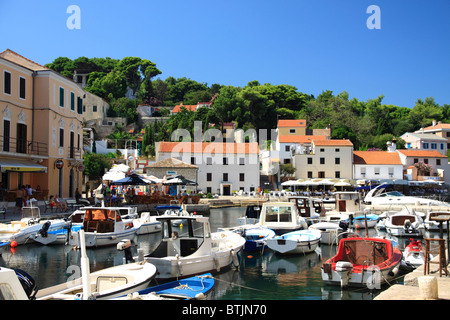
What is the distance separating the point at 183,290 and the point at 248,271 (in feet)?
18.3

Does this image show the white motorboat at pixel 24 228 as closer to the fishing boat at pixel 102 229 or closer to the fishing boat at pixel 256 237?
the fishing boat at pixel 102 229

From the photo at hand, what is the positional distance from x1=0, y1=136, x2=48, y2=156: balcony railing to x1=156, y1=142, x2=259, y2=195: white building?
73.0 ft

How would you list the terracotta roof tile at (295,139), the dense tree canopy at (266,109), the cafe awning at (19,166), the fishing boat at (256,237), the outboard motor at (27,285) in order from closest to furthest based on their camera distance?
the outboard motor at (27,285), the fishing boat at (256,237), the cafe awning at (19,166), the terracotta roof tile at (295,139), the dense tree canopy at (266,109)

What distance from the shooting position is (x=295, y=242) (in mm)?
17250

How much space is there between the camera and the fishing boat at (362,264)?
12.0 metres

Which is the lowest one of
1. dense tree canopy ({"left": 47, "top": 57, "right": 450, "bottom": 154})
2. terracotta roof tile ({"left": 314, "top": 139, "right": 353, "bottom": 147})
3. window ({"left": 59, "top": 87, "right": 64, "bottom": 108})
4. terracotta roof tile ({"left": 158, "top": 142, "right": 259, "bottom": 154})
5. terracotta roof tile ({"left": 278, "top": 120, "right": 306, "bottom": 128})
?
terracotta roof tile ({"left": 158, "top": 142, "right": 259, "bottom": 154})

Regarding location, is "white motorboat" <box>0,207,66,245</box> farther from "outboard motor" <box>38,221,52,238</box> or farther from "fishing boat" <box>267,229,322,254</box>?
"fishing boat" <box>267,229,322,254</box>

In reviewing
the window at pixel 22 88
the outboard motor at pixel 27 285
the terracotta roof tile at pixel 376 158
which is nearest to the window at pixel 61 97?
the window at pixel 22 88

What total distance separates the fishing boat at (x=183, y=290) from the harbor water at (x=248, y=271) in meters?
0.69

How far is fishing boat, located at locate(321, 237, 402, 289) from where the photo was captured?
473 inches

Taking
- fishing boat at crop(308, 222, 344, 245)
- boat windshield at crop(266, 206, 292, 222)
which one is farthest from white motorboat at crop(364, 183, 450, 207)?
boat windshield at crop(266, 206, 292, 222)

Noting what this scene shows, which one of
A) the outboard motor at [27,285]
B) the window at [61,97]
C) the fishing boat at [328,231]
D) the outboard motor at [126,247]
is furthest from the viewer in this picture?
the window at [61,97]

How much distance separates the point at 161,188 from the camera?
1783 inches
